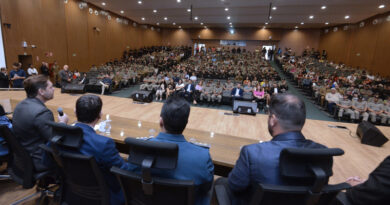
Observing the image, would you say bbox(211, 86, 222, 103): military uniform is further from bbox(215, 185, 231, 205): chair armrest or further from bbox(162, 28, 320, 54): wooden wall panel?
bbox(162, 28, 320, 54): wooden wall panel

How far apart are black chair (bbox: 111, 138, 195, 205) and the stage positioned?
0.94m

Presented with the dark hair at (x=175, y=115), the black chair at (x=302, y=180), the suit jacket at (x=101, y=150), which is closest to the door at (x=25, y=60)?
the suit jacket at (x=101, y=150)

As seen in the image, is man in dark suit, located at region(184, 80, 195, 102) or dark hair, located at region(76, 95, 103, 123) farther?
man in dark suit, located at region(184, 80, 195, 102)

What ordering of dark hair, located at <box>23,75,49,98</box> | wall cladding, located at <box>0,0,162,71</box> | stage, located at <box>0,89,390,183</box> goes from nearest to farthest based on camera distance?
dark hair, located at <box>23,75,49,98</box>
stage, located at <box>0,89,390,183</box>
wall cladding, located at <box>0,0,162,71</box>

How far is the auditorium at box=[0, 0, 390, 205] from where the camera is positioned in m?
1.10

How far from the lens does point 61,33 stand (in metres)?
12.5

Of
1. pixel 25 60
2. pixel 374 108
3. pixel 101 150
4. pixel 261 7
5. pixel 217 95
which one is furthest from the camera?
pixel 261 7

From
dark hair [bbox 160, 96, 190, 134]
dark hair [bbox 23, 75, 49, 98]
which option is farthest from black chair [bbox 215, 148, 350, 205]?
dark hair [bbox 23, 75, 49, 98]

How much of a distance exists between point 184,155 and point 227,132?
335 centimetres

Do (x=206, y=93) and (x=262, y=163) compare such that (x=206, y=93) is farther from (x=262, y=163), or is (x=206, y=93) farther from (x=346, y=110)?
(x=262, y=163)

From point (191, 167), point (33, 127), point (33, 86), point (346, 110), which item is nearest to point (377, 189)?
point (191, 167)

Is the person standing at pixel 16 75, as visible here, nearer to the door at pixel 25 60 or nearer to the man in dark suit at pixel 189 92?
the door at pixel 25 60

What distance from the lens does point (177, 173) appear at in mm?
1160

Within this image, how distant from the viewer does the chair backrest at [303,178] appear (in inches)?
36.8
